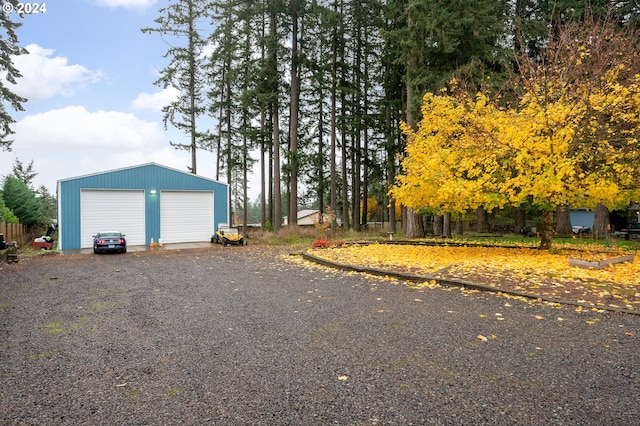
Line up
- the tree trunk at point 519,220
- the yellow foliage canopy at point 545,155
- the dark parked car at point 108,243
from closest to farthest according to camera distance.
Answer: the yellow foliage canopy at point 545,155, the dark parked car at point 108,243, the tree trunk at point 519,220

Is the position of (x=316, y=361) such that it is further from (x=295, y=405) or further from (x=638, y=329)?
(x=638, y=329)

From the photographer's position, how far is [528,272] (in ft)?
25.8

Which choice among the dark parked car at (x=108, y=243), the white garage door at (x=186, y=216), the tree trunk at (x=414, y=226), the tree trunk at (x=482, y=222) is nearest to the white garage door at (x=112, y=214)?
the white garage door at (x=186, y=216)

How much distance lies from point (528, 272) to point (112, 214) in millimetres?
17444

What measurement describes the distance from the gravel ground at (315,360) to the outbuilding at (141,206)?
11.7m

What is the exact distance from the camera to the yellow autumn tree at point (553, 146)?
30.0 ft

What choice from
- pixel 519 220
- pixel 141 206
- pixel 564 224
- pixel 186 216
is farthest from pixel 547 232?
pixel 141 206

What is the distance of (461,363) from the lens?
3.48 metres

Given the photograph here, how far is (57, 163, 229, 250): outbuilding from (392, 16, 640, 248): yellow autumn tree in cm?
1246

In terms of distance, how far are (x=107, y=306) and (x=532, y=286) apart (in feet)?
23.6

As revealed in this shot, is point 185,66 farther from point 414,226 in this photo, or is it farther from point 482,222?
point 482,222

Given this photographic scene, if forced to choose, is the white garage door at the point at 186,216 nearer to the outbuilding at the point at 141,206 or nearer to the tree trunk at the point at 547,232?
the outbuilding at the point at 141,206

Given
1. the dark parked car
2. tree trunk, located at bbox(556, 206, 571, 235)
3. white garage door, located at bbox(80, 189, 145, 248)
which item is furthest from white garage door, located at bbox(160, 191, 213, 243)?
tree trunk, located at bbox(556, 206, 571, 235)

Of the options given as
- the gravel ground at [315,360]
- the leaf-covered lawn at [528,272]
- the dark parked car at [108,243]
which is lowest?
the gravel ground at [315,360]
